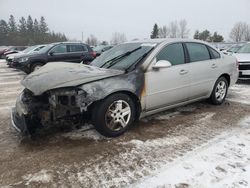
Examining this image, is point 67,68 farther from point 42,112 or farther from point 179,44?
point 179,44

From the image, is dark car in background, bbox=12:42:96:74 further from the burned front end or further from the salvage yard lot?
the burned front end

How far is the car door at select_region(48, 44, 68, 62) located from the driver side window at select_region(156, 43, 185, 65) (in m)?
8.25

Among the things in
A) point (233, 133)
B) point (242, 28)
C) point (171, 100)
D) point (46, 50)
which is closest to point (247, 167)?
point (233, 133)

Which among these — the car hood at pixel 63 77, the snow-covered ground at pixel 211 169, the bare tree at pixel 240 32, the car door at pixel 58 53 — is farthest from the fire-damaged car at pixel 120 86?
the bare tree at pixel 240 32

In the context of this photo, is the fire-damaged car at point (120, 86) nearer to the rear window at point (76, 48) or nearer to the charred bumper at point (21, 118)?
the charred bumper at point (21, 118)

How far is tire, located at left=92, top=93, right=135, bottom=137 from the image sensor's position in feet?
12.4

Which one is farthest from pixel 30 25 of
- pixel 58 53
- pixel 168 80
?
pixel 168 80

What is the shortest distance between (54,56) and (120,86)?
879 centimetres

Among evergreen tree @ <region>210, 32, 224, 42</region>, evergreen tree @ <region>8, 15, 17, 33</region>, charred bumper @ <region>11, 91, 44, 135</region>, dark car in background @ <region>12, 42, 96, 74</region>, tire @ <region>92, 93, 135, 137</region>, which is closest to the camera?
charred bumper @ <region>11, 91, 44, 135</region>

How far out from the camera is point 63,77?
3.75 metres

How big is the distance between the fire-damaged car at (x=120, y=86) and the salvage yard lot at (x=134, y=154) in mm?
290

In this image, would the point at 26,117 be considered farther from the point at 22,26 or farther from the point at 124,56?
the point at 22,26

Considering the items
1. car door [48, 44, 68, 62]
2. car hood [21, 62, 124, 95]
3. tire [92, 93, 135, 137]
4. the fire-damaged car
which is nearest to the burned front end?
the fire-damaged car

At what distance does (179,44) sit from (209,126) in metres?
1.69
